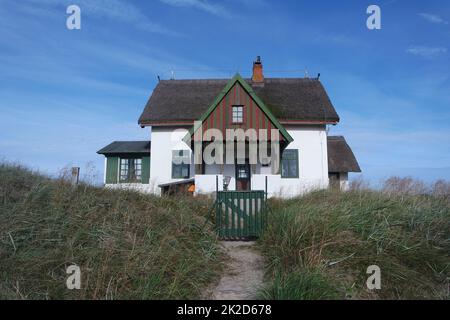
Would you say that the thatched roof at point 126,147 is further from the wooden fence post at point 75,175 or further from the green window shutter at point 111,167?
the wooden fence post at point 75,175

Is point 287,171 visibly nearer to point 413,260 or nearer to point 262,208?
point 262,208

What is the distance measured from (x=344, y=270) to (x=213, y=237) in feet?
9.87

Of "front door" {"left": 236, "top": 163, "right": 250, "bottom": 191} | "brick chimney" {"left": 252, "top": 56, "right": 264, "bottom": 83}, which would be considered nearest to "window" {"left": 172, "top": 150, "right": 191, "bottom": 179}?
"front door" {"left": 236, "top": 163, "right": 250, "bottom": 191}

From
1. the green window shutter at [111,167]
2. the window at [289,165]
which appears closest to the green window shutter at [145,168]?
the green window shutter at [111,167]

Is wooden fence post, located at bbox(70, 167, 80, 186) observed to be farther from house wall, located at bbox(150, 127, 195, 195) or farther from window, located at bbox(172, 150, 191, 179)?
window, located at bbox(172, 150, 191, 179)

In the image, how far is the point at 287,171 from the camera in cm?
1622

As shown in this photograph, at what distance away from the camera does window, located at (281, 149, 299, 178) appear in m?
16.2

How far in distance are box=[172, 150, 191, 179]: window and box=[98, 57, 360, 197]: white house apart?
5cm

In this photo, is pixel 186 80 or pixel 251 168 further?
pixel 186 80

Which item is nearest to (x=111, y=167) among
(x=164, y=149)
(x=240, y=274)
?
(x=164, y=149)

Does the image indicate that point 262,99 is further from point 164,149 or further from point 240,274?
point 240,274

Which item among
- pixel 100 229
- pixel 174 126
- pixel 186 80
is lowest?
pixel 100 229

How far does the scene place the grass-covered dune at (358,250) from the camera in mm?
4352
